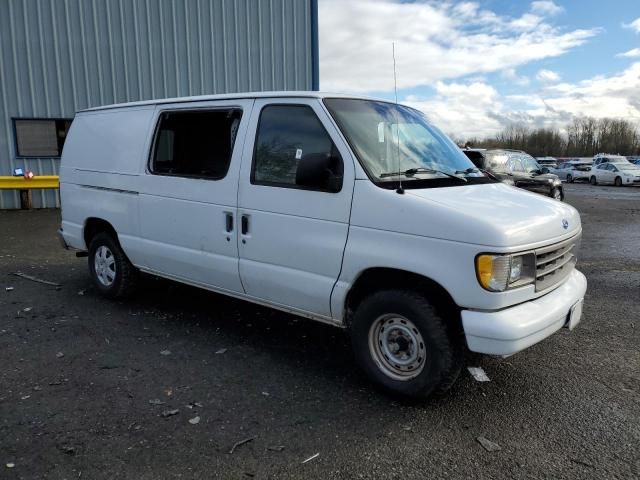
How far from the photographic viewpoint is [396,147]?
3.92m

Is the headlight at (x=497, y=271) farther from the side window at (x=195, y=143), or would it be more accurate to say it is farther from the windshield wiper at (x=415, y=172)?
the side window at (x=195, y=143)

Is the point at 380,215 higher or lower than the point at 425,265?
higher

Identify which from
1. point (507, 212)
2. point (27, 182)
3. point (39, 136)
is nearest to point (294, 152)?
point (507, 212)

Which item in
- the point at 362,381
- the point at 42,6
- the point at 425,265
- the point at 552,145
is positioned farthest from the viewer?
the point at 552,145

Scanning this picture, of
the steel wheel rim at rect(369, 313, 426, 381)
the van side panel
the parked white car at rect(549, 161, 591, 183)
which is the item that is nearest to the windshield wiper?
the steel wheel rim at rect(369, 313, 426, 381)

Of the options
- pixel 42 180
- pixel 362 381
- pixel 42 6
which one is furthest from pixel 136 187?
pixel 42 6

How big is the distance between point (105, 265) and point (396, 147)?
372 cm

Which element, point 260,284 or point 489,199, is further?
point 260,284

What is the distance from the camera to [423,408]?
346 centimetres

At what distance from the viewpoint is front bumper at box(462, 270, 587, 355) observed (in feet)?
10.1

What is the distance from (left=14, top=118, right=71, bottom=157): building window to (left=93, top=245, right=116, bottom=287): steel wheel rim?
10138mm

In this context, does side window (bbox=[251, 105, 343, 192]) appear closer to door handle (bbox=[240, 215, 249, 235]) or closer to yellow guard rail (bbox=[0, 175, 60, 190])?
door handle (bbox=[240, 215, 249, 235])

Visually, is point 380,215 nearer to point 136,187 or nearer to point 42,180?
point 136,187

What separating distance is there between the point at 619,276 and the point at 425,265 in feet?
17.1
